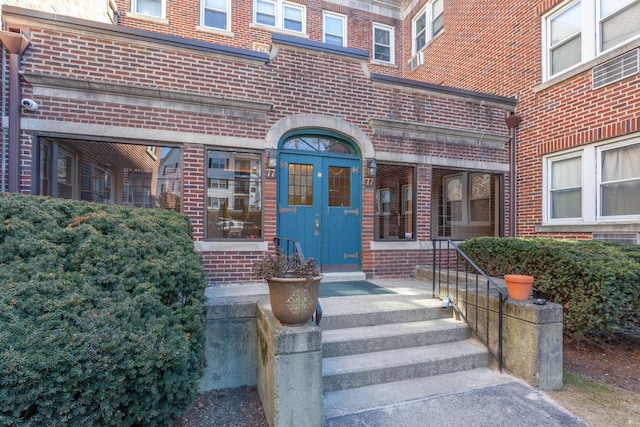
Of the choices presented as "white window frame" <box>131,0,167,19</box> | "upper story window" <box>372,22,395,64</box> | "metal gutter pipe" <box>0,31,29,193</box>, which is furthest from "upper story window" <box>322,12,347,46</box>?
"metal gutter pipe" <box>0,31,29,193</box>

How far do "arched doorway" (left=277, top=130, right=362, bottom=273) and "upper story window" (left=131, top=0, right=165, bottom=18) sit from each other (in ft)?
23.5

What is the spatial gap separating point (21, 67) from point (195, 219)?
3048mm

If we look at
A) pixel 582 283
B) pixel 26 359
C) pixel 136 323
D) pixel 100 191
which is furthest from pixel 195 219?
pixel 582 283

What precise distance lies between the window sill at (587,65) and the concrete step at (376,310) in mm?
5293

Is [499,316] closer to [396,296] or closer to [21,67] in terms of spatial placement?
[396,296]

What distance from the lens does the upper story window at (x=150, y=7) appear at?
956 centimetres

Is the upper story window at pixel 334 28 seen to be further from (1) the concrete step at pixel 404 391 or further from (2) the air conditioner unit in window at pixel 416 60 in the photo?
(1) the concrete step at pixel 404 391

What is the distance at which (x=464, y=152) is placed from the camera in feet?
22.8

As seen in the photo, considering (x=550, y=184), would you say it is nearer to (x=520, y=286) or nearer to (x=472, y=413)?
(x=520, y=286)

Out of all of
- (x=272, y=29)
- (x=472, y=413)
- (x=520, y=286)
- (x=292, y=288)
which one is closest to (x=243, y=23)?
(x=272, y=29)

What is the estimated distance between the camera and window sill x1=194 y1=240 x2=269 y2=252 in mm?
5270

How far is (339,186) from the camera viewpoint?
621cm

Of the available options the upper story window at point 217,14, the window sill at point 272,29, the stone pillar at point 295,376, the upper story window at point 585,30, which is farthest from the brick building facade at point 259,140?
the upper story window at point 217,14

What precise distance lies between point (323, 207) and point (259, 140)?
162cm
